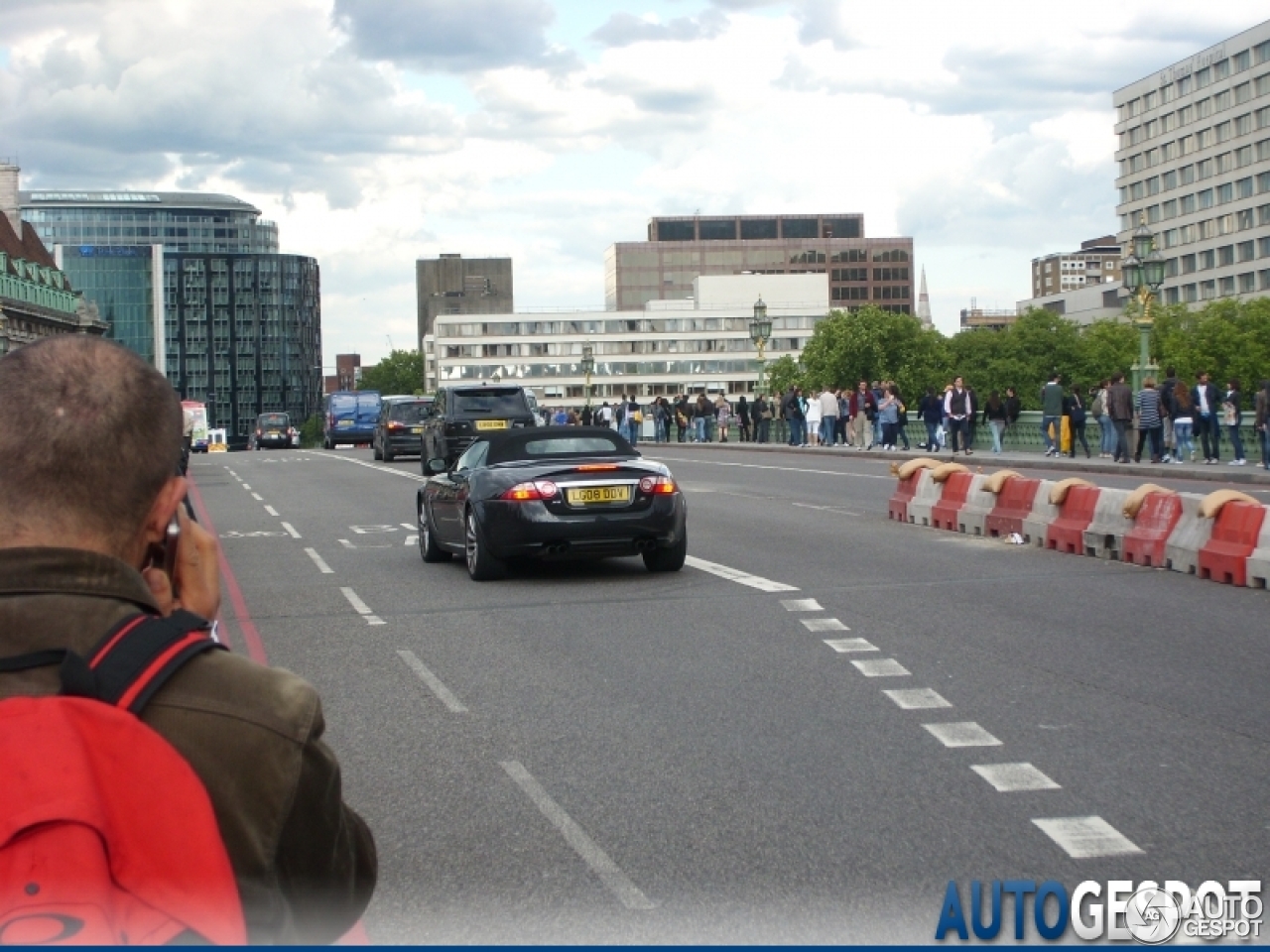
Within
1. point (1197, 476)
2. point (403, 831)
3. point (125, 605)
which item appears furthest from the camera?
point (1197, 476)

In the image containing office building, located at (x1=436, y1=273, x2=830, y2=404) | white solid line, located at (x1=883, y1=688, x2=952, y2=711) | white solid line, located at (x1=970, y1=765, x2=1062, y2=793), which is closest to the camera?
white solid line, located at (x1=970, y1=765, x2=1062, y2=793)

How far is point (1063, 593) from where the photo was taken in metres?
13.8

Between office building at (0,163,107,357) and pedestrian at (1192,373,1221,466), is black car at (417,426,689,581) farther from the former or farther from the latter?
office building at (0,163,107,357)

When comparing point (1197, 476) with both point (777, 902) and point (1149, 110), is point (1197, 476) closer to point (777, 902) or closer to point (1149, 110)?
point (777, 902)

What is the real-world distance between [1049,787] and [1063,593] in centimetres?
706

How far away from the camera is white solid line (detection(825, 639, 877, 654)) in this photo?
1088cm

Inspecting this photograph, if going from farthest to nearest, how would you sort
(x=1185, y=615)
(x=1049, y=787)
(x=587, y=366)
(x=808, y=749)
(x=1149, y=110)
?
(x=1149, y=110) → (x=587, y=366) → (x=1185, y=615) → (x=808, y=749) → (x=1049, y=787)

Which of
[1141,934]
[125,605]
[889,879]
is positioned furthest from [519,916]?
[125,605]

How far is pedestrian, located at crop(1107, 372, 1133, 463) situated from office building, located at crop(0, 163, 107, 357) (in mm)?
72996

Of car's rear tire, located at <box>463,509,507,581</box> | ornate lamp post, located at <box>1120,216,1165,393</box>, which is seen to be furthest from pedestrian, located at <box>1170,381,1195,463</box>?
car's rear tire, located at <box>463,509,507,581</box>

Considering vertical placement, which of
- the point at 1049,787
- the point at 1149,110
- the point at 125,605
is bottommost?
the point at 1049,787

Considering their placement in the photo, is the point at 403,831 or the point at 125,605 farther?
the point at 403,831

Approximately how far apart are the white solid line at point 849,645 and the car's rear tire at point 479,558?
193 inches

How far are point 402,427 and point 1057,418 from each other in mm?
18430
